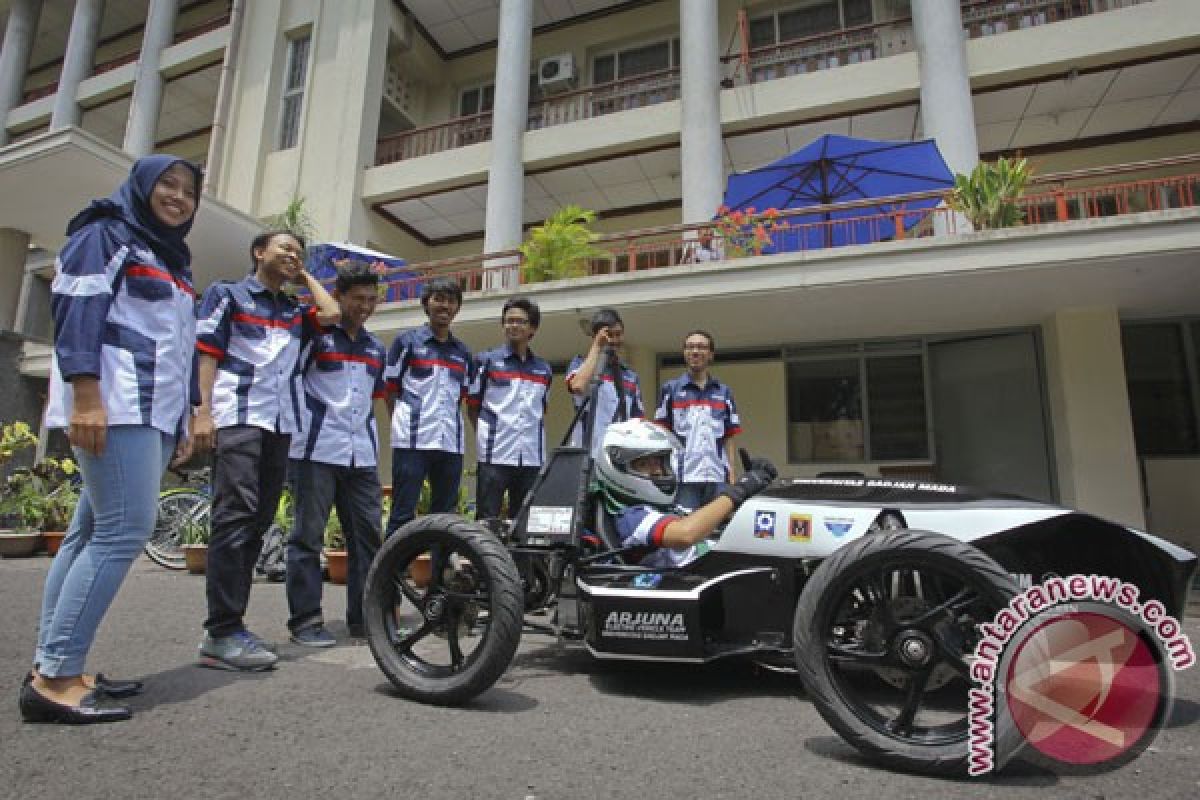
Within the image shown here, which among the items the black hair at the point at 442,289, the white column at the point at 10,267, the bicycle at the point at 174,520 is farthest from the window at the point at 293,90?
the black hair at the point at 442,289

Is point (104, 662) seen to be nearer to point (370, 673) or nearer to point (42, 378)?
point (370, 673)

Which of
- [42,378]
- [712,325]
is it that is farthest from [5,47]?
[712,325]

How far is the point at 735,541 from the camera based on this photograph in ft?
8.25

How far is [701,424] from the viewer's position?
16.7 feet

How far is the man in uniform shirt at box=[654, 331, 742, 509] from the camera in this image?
4980 mm

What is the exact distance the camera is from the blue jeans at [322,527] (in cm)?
331

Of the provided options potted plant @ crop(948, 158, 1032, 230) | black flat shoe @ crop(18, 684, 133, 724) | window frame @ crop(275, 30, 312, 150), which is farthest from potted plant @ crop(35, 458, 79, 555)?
potted plant @ crop(948, 158, 1032, 230)

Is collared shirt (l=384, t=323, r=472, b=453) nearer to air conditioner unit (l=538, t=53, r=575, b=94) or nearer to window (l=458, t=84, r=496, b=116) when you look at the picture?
air conditioner unit (l=538, t=53, r=575, b=94)

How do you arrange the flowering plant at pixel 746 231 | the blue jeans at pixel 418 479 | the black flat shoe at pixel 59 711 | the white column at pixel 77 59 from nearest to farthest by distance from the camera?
the black flat shoe at pixel 59 711 < the blue jeans at pixel 418 479 < the flowering plant at pixel 746 231 < the white column at pixel 77 59

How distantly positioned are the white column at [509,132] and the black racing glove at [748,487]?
31.5 feet

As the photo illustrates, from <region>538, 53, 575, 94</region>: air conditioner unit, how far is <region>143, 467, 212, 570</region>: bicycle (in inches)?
449

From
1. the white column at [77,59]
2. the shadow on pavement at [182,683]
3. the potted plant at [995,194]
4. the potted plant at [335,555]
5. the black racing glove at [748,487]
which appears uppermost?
the white column at [77,59]

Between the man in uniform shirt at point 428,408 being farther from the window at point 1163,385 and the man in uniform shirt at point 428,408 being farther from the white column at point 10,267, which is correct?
the white column at point 10,267

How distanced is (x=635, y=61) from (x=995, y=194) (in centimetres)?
1017
